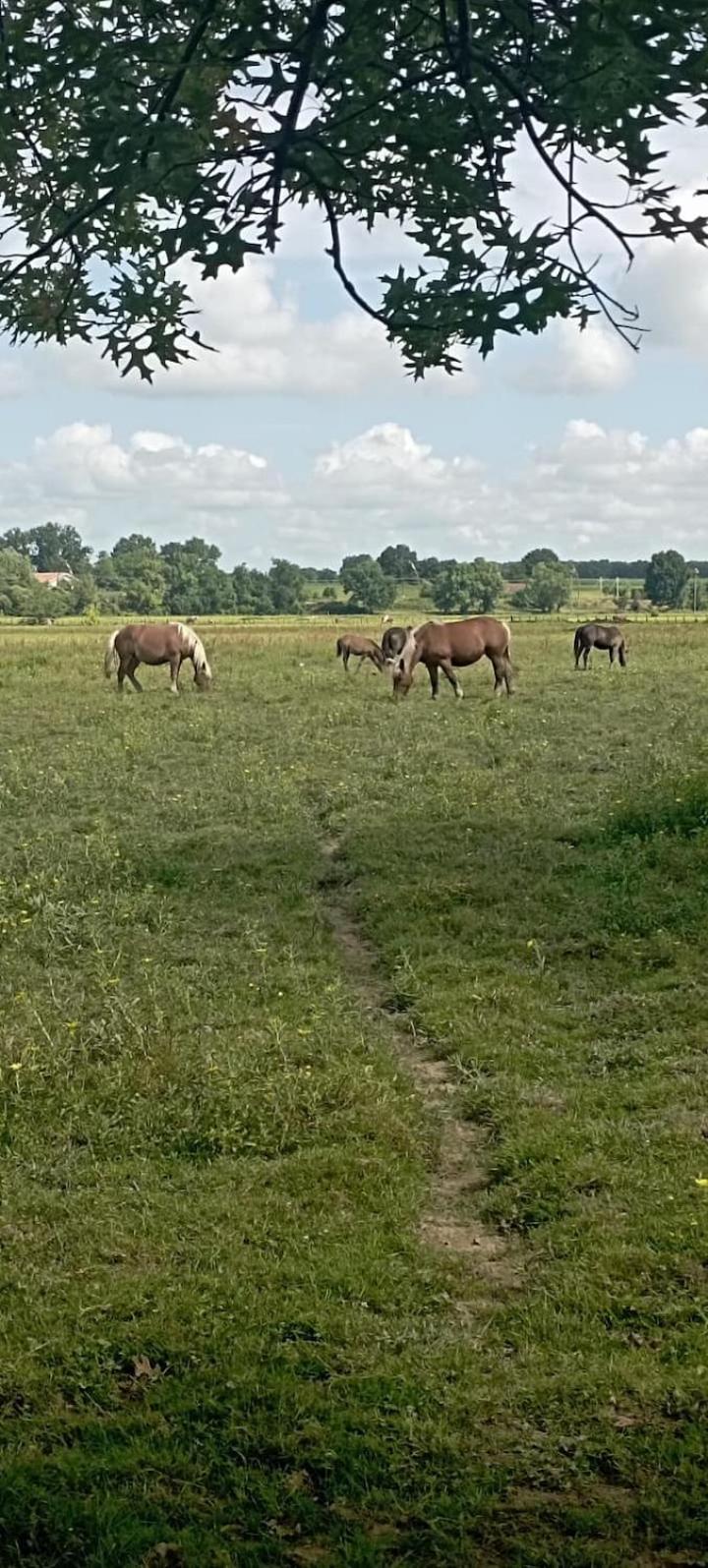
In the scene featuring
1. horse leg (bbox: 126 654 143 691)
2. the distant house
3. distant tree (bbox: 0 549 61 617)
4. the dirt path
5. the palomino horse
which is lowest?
the dirt path

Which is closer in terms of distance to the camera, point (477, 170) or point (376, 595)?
point (477, 170)

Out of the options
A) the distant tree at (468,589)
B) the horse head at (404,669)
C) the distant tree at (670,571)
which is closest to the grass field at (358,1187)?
the distant tree at (670,571)

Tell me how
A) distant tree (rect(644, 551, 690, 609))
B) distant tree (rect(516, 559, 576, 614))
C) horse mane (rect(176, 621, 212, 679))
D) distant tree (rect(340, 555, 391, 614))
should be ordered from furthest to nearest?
distant tree (rect(516, 559, 576, 614)) → horse mane (rect(176, 621, 212, 679)) → distant tree (rect(340, 555, 391, 614)) → distant tree (rect(644, 551, 690, 609))

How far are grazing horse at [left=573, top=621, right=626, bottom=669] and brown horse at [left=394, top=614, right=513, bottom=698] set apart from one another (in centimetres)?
531

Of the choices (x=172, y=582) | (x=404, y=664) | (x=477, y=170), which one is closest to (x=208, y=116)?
(x=477, y=170)

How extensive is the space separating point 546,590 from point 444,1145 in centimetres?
3979

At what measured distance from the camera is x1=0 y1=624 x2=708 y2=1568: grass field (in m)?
3.59

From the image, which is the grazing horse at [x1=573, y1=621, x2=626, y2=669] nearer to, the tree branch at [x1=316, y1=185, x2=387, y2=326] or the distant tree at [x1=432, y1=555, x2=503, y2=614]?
the distant tree at [x1=432, y1=555, x2=503, y2=614]

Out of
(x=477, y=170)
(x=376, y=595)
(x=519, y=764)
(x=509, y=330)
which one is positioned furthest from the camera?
(x=376, y=595)

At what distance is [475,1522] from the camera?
3455mm

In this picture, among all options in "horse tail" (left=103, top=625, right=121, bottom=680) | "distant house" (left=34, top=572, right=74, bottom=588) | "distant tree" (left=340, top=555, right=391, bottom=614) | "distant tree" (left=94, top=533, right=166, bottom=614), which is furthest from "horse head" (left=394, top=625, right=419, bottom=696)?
"distant house" (left=34, top=572, right=74, bottom=588)

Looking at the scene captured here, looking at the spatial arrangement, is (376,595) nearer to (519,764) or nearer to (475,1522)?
(519,764)

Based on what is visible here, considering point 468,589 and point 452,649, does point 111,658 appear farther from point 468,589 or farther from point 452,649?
point 468,589

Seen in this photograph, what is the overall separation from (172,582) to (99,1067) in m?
6.29
